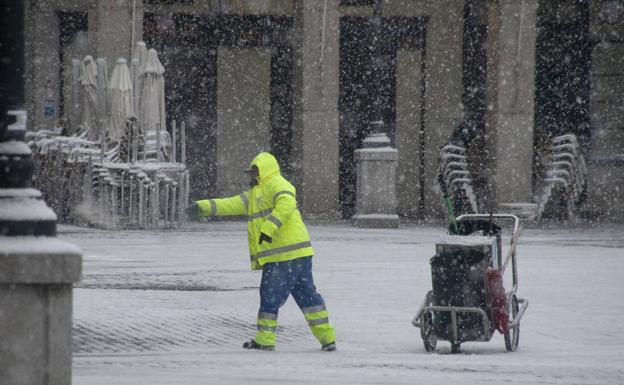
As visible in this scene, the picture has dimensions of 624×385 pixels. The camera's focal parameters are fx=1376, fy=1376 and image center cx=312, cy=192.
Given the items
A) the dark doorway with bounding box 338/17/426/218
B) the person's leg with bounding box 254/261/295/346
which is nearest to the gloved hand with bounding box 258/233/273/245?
the person's leg with bounding box 254/261/295/346

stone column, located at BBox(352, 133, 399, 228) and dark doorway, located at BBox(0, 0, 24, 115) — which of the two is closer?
dark doorway, located at BBox(0, 0, 24, 115)

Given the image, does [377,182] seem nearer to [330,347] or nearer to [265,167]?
[265,167]

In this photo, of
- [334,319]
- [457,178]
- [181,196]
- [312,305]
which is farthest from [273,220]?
[457,178]

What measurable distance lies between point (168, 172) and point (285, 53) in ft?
20.2

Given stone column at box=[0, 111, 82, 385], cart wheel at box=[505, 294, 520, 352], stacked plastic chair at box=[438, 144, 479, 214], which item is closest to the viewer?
stone column at box=[0, 111, 82, 385]

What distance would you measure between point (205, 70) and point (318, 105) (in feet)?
10.6

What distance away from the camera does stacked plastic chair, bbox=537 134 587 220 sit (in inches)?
1017

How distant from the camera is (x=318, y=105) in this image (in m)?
25.3

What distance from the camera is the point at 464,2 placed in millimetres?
27703

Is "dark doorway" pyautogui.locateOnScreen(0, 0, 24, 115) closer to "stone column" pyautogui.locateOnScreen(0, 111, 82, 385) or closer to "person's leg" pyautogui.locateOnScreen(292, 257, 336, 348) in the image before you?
"stone column" pyautogui.locateOnScreen(0, 111, 82, 385)

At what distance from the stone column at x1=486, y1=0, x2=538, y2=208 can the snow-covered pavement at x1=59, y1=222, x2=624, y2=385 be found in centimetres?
562

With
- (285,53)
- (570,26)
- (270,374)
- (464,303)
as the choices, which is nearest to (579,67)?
(570,26)

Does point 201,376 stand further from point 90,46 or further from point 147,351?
point 90,46

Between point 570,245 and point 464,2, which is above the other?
point 464,2
